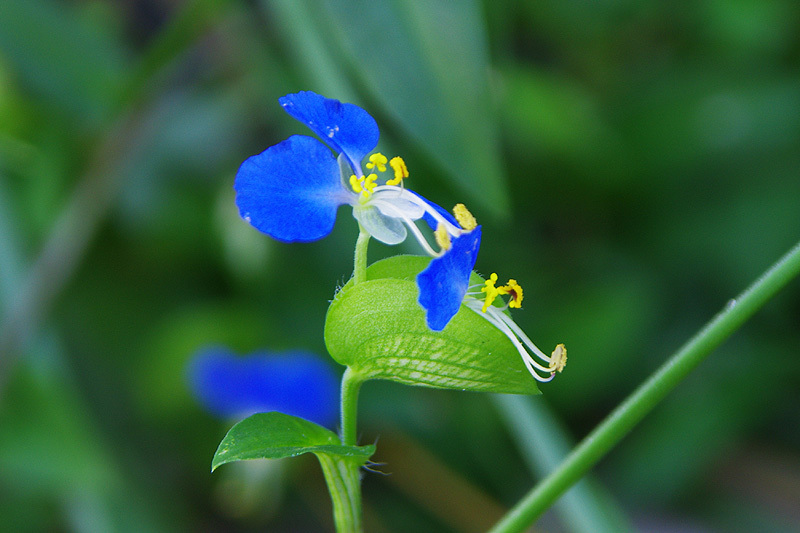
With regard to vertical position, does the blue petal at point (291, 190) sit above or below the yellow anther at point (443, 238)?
above

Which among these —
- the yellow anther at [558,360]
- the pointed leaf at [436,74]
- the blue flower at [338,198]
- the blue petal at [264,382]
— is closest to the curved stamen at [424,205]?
the blue flower at [338,198]

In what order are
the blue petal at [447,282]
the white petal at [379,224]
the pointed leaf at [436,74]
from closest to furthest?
the blue petal at [447,282] → the white petal at [379,224] → the pointed leaf at [436,74]

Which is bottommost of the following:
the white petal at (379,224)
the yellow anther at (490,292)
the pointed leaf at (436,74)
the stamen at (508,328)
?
the stamen at (508,328)

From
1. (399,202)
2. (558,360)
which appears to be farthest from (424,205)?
(558,360)

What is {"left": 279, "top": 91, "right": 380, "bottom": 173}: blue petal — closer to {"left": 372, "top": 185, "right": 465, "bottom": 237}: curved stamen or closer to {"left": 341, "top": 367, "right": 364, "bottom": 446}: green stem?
{"left": 372, "top": 185, "right": 465, "bottom": 237}: curved stamen

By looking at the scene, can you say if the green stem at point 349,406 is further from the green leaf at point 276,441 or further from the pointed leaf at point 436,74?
the pointed leaf at point 436,74

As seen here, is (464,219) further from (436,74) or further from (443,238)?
(436,74)

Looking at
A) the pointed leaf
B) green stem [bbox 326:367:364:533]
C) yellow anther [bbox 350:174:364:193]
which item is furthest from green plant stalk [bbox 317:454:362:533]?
the pointed leaf
